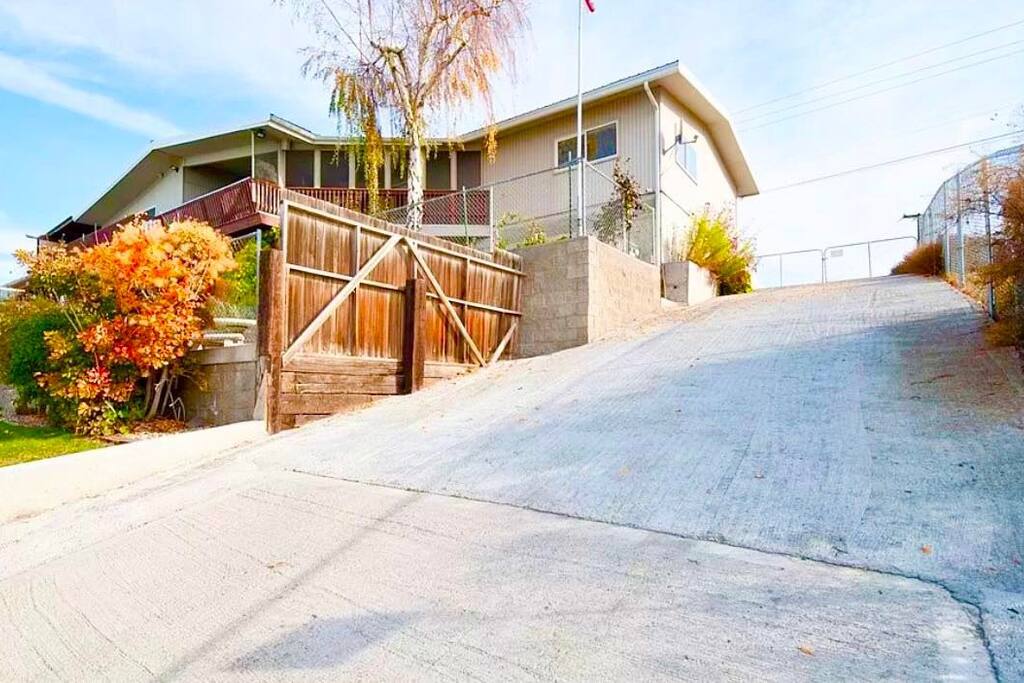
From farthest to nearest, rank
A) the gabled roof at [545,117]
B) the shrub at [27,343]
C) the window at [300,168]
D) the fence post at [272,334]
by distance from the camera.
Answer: the window at [300,168] < the gabled roof at [545,117] < the shrub at [27,343] < the fence post at [272,334]

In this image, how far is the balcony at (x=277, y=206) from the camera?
13766mm

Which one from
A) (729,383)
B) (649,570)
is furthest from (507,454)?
(729,383)

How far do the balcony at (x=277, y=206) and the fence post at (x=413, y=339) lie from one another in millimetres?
4780

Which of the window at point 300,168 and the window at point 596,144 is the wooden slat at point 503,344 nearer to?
the window at point 596,144

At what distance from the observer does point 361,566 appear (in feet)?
10.3

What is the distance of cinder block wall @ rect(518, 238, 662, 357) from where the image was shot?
10.3 meters

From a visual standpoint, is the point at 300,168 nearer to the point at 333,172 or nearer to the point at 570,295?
the point at 333,172

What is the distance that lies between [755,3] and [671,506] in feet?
40.6

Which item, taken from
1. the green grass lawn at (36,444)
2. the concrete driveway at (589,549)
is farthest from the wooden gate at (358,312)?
the green grass lawn at (36,444)

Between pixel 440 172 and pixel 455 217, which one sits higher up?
pixel 440 172

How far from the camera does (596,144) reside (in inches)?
626

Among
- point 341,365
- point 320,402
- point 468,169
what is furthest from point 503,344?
point 468,169

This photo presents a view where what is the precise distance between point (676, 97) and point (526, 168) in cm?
425

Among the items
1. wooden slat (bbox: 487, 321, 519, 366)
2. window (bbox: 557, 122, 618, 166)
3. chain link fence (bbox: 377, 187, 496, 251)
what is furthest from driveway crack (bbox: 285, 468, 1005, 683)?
window (bbox: 557, 122, 618, 166)
